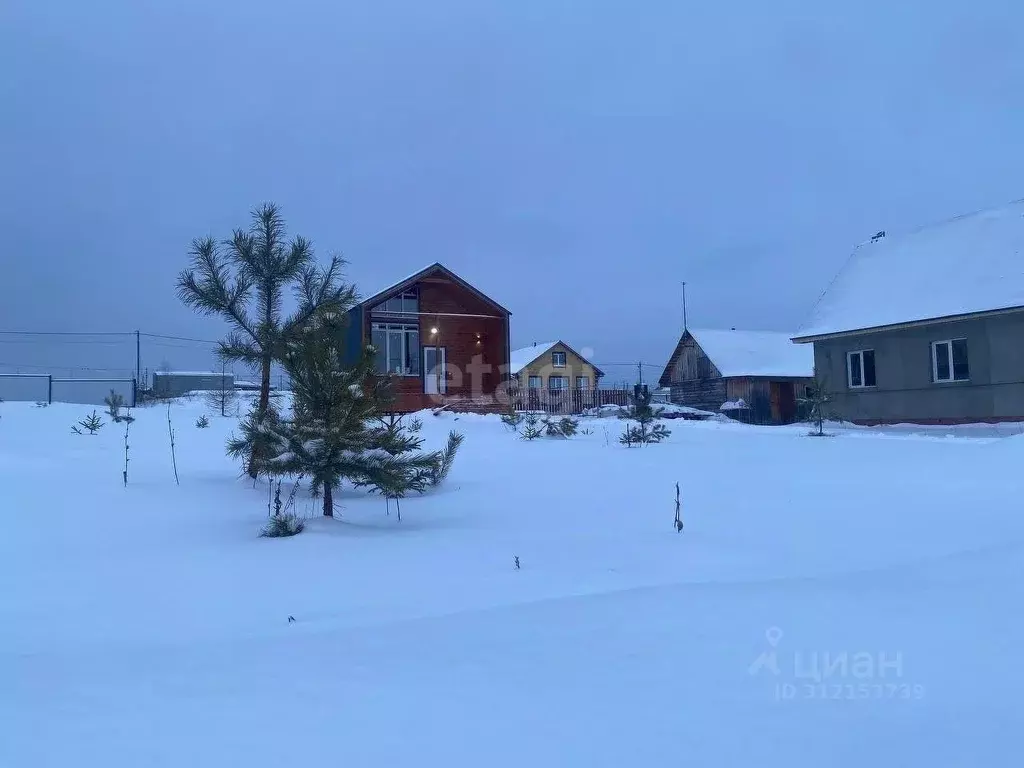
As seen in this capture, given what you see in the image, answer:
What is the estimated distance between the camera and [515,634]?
431cm

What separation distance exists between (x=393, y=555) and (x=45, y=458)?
8.40 meters

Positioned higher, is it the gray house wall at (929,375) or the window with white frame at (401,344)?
the window with white frame at (401,344)

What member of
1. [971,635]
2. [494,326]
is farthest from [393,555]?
[494,326]

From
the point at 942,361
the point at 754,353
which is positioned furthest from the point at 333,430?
the point at 754,353

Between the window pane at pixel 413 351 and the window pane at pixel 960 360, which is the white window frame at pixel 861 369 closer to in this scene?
the window pane at pixel 960 360

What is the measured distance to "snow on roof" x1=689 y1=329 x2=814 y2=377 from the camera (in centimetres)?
3684

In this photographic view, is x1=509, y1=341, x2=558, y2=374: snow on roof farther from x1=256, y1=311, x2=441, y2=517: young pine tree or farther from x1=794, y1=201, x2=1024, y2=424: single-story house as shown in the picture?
x1=256, y1=311, x2=441, y2=517: young pine tree

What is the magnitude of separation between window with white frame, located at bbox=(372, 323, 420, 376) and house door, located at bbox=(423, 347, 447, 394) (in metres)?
0.31

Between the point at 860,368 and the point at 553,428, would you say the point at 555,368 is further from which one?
the point at 553,428

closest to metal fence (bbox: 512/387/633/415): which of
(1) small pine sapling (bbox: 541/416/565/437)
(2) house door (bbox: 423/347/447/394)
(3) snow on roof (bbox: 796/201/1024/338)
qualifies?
(2) house door (bbox: 423/347/447/394)

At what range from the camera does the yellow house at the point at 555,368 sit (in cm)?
5344

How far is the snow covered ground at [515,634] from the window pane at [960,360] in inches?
485

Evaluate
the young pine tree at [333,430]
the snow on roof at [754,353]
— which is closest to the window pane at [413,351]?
the snow on roof at [754,353]

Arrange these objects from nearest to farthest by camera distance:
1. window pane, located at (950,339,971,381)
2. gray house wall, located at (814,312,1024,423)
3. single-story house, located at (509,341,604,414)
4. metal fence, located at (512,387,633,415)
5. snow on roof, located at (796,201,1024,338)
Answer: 1. gray house wall, located at (814,312,1024,423)
2. snow on roof, located at (796,201,1024,338)
3. window pane, located at (950,339,971,381)
4. metal fence, located at (512,387,633,415)
5. single-story house, located at (509,341,604,414)
